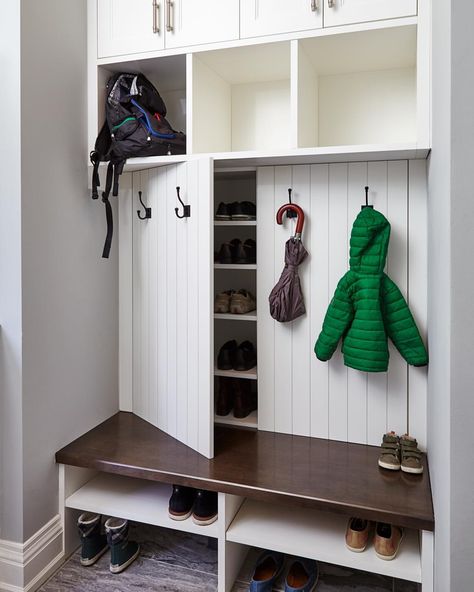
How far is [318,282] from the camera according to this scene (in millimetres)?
2041

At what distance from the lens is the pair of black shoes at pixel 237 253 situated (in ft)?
7.20

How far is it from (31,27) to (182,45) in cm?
53

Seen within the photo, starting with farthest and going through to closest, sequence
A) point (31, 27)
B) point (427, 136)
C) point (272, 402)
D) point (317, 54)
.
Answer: point (272, 402) < point (317, 54) < point (31, 27) < point (427, 136)

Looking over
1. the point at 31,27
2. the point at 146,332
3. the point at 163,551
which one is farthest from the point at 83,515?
the point at 31,27

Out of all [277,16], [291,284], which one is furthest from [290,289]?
[277,16]

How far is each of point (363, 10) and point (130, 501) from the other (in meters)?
1.98

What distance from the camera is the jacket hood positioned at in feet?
5.98

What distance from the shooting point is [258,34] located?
177 cm

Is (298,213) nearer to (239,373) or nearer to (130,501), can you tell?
(239,373)

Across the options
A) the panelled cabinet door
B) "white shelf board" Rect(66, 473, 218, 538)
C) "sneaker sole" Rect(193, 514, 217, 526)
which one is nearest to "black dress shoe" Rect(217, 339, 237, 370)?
the panelled cabinet door

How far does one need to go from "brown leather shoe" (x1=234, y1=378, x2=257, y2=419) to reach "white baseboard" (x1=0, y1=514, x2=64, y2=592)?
875 millimetres

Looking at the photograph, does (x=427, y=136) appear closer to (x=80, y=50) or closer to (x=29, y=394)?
(x=80, y=50)

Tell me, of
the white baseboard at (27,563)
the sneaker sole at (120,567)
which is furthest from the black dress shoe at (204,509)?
the white baseboard at (27,563)

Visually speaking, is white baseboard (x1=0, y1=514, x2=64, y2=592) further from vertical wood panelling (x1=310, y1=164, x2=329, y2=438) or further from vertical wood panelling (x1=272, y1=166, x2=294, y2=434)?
vertical wood panelling (x1=310, y1=164, x2=329, y2=438)
